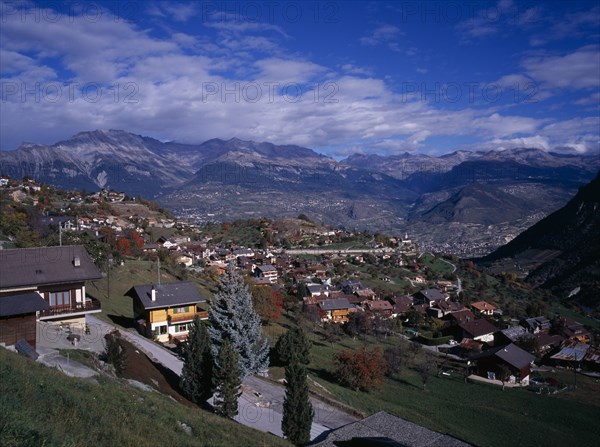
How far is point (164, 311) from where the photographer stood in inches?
1025

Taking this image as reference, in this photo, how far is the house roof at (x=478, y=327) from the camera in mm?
47312

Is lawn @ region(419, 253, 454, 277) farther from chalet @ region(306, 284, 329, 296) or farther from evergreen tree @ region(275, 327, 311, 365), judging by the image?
evergreen tree @ region(275, 327, 311, 365)

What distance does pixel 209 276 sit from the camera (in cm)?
5303

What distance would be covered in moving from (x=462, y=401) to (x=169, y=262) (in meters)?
35.5

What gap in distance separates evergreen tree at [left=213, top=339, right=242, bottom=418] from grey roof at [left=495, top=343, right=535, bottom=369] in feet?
91.5

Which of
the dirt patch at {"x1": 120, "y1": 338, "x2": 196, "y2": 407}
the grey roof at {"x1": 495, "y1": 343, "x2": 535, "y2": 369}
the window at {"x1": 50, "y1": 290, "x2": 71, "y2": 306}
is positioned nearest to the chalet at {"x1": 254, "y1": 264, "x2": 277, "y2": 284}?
the grey roof at {"x1": 495, "y1": 343, "x2": 535, "y2": 369}

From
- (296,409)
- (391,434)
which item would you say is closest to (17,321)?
(296,409)

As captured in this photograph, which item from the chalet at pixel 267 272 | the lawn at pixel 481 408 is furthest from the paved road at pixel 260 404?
the chalet at pixel 267 272

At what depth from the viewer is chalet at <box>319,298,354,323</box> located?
1913 inches

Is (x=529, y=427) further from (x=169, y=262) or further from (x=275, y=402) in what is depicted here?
(x=169, y=262)

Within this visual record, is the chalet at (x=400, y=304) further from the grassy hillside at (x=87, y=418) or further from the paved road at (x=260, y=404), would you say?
the grassy hillside at (x=87, y=418)

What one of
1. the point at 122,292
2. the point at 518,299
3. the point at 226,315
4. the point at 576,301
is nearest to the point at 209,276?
the point at 122,292

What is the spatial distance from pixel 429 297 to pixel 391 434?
158 ft

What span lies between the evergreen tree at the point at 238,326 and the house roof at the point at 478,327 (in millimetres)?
33842
